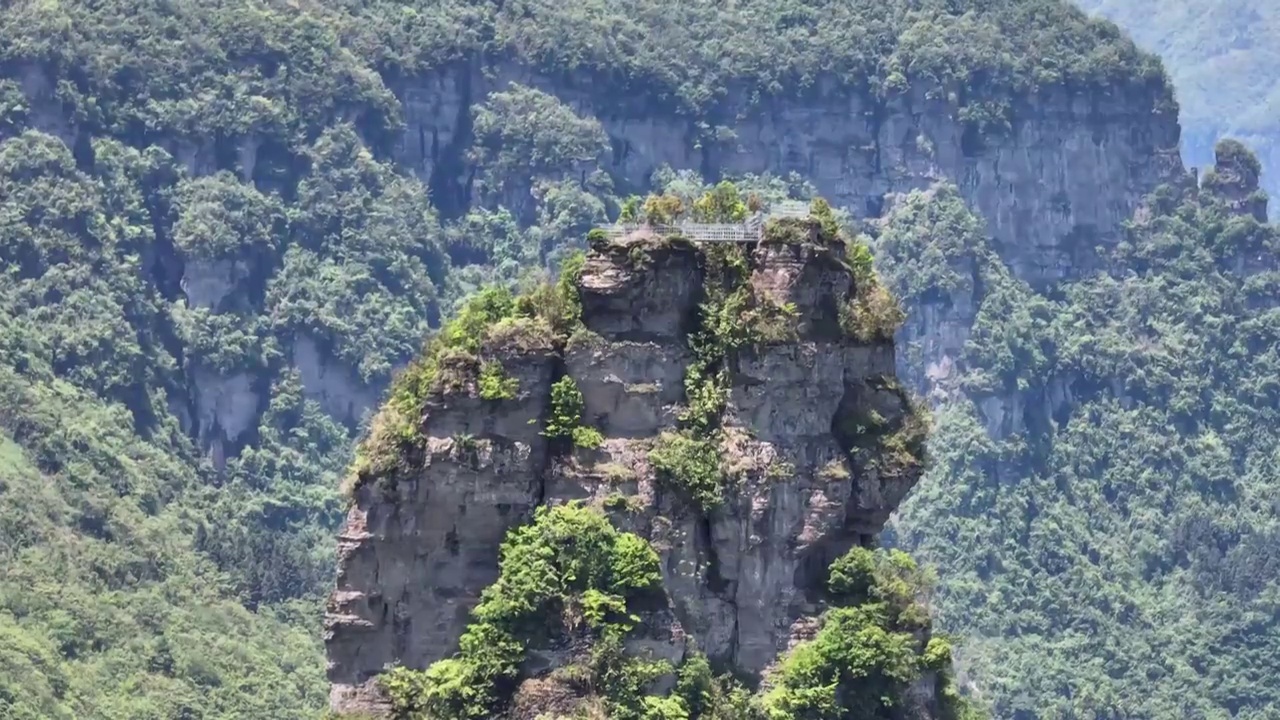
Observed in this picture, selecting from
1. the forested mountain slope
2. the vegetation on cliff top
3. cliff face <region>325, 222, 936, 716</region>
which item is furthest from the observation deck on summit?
the vegetation on cliff top

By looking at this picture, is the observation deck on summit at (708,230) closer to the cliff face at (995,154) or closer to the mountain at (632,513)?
the mountain at (632,513)

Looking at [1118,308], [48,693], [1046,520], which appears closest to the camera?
[48,693]

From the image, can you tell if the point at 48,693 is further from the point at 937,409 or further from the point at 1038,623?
the point at 937,409

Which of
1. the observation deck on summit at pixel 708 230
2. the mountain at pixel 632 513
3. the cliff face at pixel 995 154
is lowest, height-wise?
the mountain at pixel 632 513

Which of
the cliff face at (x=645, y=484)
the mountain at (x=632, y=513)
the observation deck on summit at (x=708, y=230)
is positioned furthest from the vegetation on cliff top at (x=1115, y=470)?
the cliff face at (x=645, y=484)

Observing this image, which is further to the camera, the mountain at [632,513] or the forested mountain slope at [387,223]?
the forested mountain slope at [387,223]

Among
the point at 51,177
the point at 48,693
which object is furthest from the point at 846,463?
the point at 51,177

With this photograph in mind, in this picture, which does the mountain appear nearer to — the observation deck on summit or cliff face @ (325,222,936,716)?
cliff face @ (325,222,936,716)
